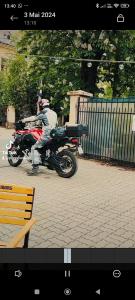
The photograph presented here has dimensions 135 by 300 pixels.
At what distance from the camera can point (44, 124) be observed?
269 inches

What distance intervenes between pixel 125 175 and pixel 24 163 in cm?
252

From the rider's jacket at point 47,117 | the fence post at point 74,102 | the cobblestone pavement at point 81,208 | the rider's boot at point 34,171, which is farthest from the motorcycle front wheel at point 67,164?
the fence post at point 74,102

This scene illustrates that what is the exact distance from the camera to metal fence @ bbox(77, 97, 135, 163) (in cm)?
909

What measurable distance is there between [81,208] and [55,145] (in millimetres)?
2680

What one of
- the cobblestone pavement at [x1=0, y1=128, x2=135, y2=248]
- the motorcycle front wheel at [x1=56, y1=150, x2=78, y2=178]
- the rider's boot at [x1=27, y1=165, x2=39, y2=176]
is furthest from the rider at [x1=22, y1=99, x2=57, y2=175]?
the motorcycle front wheel at [x1=56, y1=150, x2=78, y2=178]

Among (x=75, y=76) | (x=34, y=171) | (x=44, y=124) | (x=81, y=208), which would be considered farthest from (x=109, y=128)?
(x=81, y=208)

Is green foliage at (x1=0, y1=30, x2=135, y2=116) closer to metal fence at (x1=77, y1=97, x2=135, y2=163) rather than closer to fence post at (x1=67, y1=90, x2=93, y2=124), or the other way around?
fence post at (x1=67, y1=90, x2=93, y2=124)

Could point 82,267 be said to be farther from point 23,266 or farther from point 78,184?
point 78,184

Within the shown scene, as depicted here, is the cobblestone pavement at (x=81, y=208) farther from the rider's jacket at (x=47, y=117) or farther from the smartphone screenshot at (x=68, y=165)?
the rider's jacket at (x=47, y=117)

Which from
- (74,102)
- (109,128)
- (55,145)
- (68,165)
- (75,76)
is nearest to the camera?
(68,165)

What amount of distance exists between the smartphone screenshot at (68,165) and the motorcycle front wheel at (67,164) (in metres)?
0.02

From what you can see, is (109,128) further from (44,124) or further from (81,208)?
(81,208)
